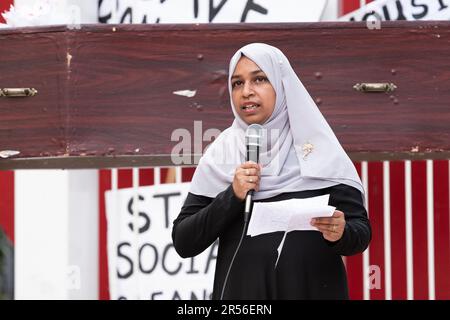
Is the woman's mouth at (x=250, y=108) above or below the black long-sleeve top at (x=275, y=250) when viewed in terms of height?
above

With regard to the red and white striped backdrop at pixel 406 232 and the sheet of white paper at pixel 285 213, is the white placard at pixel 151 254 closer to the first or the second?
the red and white striped backdrop at pixel 406 232

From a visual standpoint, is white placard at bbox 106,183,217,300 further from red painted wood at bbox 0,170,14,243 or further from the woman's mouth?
the woman's mouth

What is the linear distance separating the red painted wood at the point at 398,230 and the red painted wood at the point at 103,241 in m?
1.39

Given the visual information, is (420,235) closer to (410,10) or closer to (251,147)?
(410,10)

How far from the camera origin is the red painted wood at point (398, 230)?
4516 mm

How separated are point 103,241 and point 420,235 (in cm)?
155

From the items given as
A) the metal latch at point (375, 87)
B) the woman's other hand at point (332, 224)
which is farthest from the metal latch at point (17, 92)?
the woman's other hand at point (332, 224)

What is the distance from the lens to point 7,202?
15.5ft

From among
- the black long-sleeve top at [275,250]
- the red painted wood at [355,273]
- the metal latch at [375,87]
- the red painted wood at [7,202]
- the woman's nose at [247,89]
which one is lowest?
the red painted wood at [355,273]

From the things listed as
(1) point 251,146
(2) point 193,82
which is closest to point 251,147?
(1) point 251,146

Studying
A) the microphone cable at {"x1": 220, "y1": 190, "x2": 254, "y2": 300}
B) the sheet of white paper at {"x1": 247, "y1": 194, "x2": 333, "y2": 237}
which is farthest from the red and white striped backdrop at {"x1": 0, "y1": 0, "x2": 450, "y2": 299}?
the sheet of white paper at {"x1": 247, "y1": 194, "x2": 333, "y2": 237}

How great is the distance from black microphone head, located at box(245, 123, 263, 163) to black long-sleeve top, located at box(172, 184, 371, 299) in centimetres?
11

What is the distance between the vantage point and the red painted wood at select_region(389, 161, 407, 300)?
14.8 ft

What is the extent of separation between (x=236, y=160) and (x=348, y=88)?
135cm
